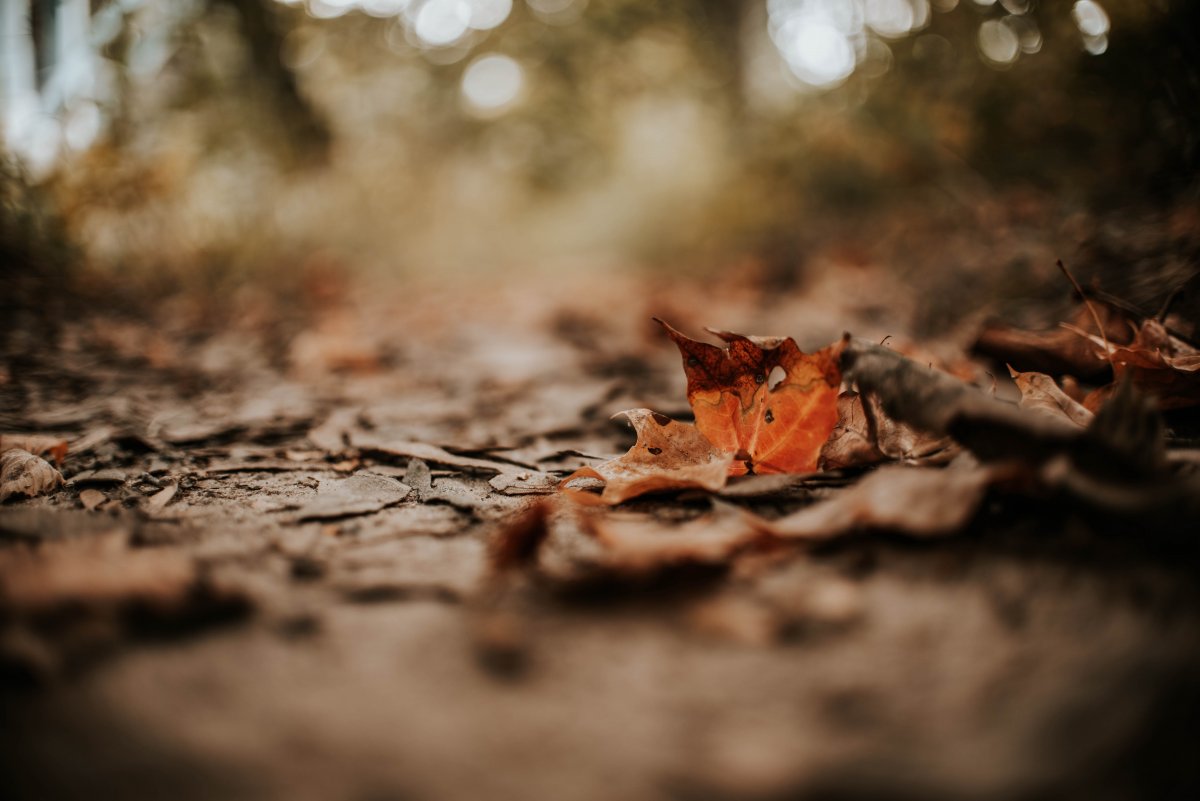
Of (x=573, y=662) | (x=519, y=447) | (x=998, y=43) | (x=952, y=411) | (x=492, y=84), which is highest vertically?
(x=492, y=84)

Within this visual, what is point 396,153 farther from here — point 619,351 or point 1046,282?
point 1046,282

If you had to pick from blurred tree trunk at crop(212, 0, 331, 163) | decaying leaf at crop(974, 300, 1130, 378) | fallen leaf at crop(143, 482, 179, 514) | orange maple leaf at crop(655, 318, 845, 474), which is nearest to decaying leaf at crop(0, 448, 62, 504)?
fallen leaf at crop(143, 482, 179, 514)

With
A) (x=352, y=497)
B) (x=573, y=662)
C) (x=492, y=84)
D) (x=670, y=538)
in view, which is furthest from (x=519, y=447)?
(x=492, y=84)

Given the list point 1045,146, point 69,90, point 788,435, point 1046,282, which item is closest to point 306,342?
point 69,90

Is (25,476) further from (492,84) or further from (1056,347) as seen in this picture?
(492,84)

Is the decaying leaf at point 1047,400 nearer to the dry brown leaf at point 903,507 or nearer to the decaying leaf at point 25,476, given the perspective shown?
the dry brown leaf at point 903,507

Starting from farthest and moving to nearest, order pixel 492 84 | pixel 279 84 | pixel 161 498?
1. pixel 492 84
2. pixel 279 84
3. pixel 161 498
